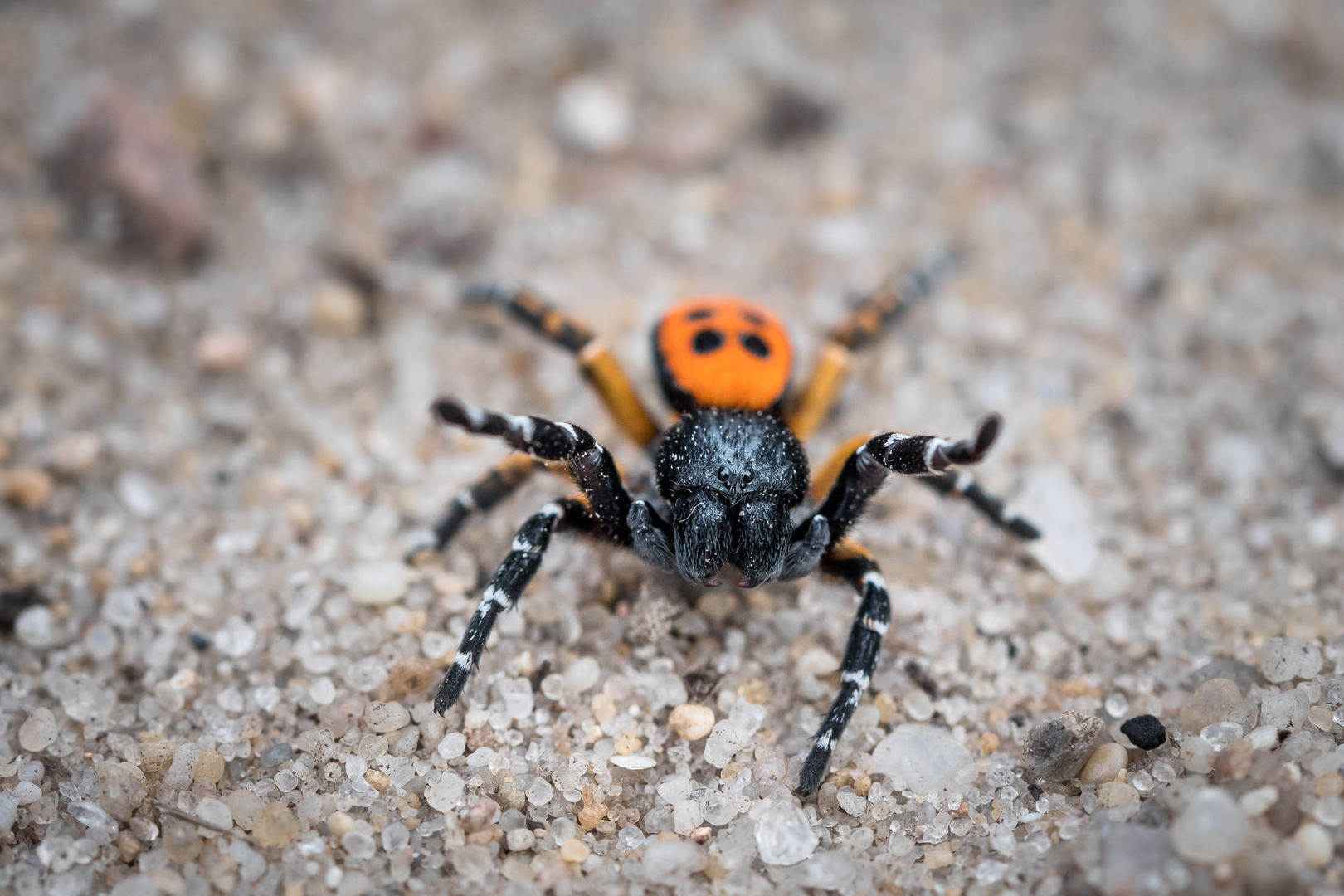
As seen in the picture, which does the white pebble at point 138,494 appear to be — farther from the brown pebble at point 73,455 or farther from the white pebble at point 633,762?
the white pebble at point 633,762

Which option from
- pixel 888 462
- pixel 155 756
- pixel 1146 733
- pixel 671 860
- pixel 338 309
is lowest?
pixel 155 756

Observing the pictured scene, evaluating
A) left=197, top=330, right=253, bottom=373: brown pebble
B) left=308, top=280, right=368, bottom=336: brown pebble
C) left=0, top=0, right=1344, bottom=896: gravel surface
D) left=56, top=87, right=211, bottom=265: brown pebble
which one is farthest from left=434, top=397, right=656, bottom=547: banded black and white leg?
left=56, top=87, right=211, bottom=265: brown pebble

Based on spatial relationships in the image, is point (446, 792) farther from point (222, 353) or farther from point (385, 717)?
point (222, 353)

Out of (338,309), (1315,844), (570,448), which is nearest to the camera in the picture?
(1315,844)

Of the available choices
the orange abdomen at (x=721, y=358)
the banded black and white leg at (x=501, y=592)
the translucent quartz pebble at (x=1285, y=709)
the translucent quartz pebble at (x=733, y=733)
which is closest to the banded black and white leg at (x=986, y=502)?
the orange abdomen at (x=721, y=358)

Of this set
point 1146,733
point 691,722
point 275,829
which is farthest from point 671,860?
point 1146,733

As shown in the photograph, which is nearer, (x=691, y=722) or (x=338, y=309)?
(x=691, y=722)

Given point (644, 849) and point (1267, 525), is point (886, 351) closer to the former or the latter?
point (1267, 525)
